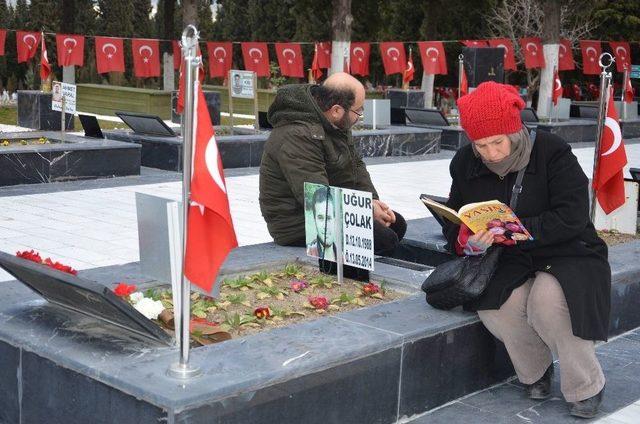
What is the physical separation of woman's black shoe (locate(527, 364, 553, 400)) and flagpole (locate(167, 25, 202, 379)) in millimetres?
1749

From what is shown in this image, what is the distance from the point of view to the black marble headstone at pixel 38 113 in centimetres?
1577

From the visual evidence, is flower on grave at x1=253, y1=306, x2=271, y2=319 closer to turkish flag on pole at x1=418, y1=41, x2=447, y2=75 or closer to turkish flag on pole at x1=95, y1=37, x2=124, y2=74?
turkish flag on pole at x1=95, y1=37, x2=124, y2=74

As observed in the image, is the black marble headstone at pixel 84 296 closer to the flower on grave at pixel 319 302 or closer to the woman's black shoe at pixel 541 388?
the flower on grave at pixel 319 302

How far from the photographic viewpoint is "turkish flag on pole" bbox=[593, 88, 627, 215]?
20.0ft

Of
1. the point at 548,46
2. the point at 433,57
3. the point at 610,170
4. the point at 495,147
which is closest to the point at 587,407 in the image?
the point at 495,147

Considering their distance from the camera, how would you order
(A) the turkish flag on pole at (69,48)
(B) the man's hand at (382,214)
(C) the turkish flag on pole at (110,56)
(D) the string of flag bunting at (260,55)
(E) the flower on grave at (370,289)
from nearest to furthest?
(E) the flower on grave at (370,289)
(B) the man's hand at (382,214)
(A) the turkish flag on pole at (69,48)
(D) the string of flag bunting at (260,55)
(C) the turkish flag on pole at (110,56)

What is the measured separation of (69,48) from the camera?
2170 cm

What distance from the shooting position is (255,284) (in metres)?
4.97

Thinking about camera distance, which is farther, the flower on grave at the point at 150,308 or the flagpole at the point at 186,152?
the flower on grave at the point at 150,308

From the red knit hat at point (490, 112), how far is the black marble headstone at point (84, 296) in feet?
4.92

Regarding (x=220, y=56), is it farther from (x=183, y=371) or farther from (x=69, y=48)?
(x=183, y=371)

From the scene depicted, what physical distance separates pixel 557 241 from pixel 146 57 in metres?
21.0

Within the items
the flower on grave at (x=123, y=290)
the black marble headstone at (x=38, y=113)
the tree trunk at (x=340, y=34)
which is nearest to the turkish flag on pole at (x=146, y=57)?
the tree trunk at (x=340, y=34)

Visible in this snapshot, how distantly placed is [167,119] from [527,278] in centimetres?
2139
